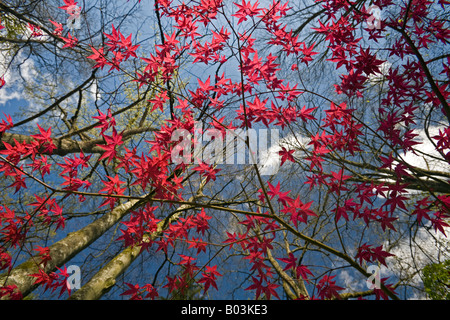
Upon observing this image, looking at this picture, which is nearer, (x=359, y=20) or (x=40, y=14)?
(x=359, y=20)

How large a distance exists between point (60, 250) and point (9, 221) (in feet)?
1.52

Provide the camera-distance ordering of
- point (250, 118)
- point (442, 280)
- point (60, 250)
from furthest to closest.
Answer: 1. point (60, 250)
2. point (442, 280)
3. point (250, 118)

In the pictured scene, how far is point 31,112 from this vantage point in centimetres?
386

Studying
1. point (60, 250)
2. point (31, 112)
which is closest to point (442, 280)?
point (60, 250)
